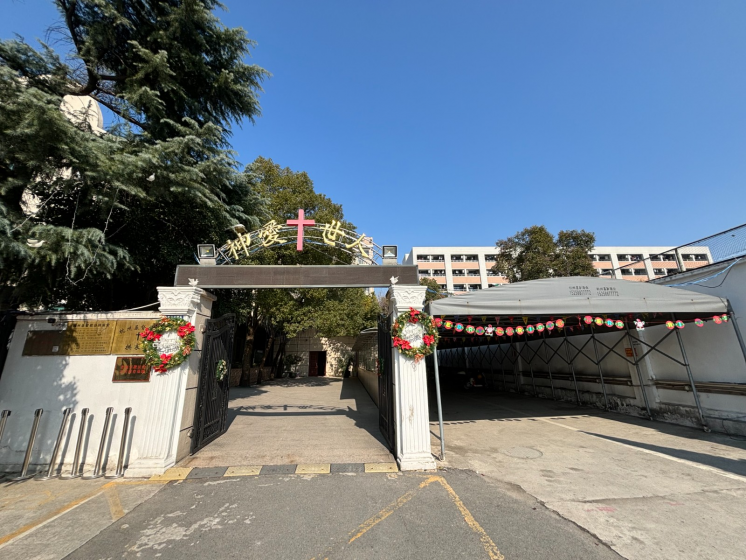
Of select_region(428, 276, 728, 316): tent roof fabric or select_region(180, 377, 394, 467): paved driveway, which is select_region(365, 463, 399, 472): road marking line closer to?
select_region(180, 377, 394, 467): paved driveway

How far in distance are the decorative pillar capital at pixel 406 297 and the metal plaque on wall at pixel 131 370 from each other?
5011mm

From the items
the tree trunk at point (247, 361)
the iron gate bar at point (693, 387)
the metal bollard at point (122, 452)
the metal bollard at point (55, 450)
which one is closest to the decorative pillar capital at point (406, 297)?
the metal bollard at point (122, 452)

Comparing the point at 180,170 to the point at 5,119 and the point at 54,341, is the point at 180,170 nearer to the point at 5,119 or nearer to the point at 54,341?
the point at 5,119

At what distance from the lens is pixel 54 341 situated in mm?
6062

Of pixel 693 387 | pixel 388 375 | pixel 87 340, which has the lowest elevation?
pixel 693 387

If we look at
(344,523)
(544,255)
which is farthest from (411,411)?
(544,255)

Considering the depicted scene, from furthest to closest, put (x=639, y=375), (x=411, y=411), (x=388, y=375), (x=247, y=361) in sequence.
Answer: (x=247, y=361)
(x=639, y=375)
(x=388, y=375)
(x=411, y=411)

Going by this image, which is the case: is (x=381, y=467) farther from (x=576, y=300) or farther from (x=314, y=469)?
(x=576, y=300)

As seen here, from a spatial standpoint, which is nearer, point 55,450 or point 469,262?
point 55,450

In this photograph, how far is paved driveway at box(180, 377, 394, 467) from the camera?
614 centimetres

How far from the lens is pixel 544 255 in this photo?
2275 cm

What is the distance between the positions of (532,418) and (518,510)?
6608 mm

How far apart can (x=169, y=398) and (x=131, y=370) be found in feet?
3.33

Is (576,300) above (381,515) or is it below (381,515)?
above
